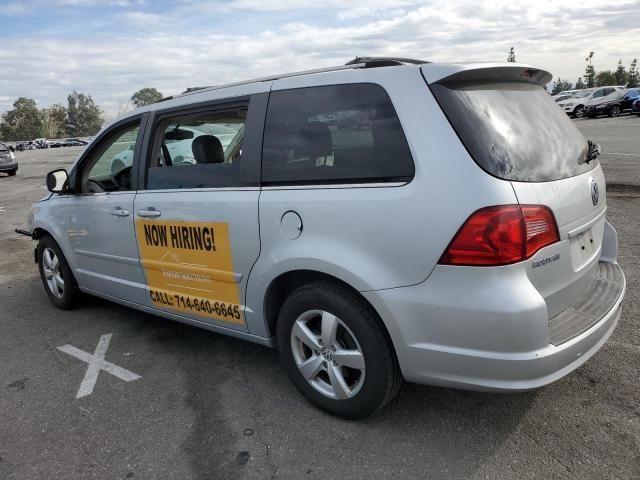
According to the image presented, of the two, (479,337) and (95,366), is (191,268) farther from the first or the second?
(479,337)

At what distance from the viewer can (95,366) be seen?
377cm

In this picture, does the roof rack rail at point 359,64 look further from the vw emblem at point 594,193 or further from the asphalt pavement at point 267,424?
the asphalt pavement at point 267,424

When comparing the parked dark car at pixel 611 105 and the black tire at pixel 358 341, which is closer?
the black tire at pixel 358 341

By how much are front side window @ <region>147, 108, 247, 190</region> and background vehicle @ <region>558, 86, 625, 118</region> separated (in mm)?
33560

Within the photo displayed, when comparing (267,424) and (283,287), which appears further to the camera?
(283,287)

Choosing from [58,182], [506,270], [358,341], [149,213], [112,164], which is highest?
[112,164]

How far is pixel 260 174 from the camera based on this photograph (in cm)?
301

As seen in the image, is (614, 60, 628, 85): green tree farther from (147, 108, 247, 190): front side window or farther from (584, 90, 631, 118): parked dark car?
(147, 108, 247, 190): front side window

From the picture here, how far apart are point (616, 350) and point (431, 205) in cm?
198

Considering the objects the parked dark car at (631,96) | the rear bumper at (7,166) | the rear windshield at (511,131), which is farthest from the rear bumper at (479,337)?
the parked dark car at (631,96)

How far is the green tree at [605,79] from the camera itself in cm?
6212

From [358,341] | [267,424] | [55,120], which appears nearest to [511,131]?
[358,341]

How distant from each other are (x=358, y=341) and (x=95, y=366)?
2.13 metres

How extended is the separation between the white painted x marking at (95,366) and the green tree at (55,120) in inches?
5498
